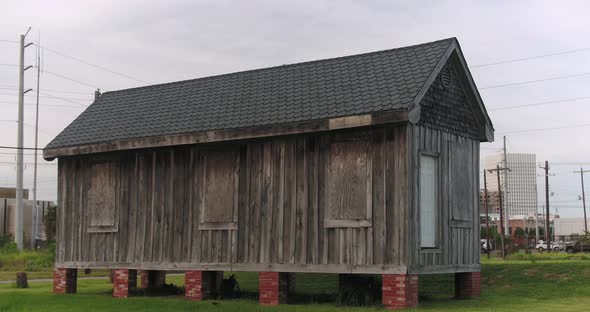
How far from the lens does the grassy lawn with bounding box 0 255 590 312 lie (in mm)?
19188

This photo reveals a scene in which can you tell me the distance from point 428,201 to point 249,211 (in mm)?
4880

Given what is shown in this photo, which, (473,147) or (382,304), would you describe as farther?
(473,147)

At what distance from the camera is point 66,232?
2517cm

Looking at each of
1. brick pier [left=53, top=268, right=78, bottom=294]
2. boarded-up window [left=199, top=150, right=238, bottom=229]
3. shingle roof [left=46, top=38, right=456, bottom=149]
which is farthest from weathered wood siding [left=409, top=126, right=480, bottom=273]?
brick pier [left=53, top=268, right=78, bottom=294]

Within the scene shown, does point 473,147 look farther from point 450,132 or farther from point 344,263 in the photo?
point 344,263

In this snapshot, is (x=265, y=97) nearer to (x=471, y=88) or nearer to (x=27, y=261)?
(x=471, y=88)

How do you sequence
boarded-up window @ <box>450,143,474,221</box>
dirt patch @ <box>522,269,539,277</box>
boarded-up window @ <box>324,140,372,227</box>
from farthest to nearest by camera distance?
dirt patch @ <box>522,269,539,277</box>, boarded-up window @ <box>450,143,474,221</box>, boarded-up window @ <box>324,140,372,227</box>

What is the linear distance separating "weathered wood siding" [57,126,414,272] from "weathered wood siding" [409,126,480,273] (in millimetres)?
470

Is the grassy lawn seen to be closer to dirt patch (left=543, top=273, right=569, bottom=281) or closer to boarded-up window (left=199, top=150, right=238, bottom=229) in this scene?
dirt patch (left=543, top=273, right=569, bottom=281)

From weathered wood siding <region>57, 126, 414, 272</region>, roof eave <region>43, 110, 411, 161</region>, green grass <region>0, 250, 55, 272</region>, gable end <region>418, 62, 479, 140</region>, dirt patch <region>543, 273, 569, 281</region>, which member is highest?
gable end <region>418, 62, 479, 140</region>

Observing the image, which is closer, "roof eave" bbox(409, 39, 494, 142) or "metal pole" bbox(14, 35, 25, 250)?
"roof eave" bbox(409, 39, 494, 142)

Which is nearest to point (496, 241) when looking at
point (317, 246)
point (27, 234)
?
point (27, 234)

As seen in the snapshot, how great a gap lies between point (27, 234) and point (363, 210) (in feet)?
242

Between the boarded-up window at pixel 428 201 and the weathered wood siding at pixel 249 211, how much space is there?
0.99 m
